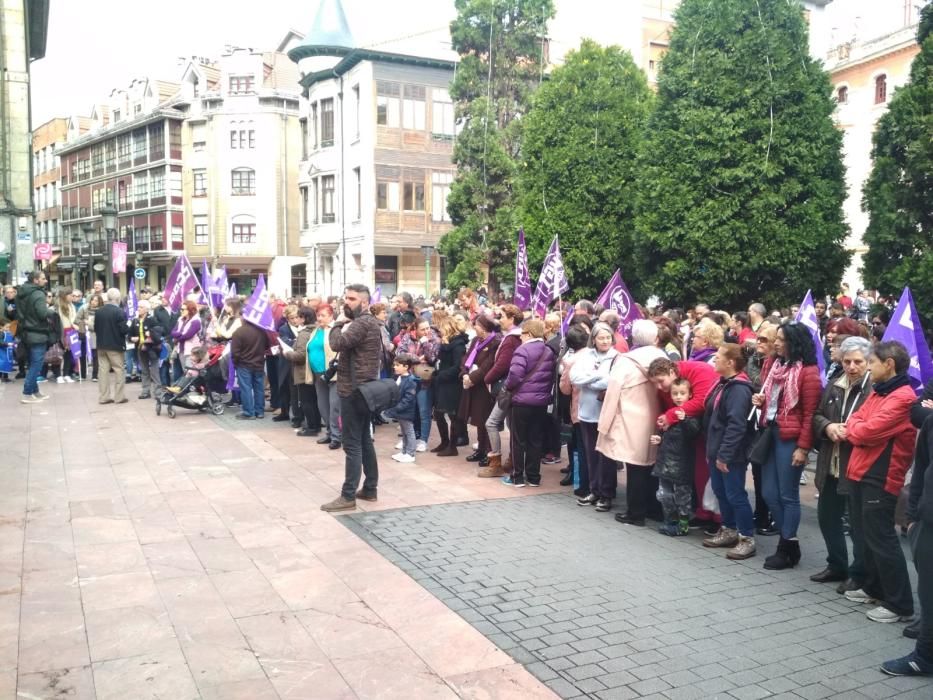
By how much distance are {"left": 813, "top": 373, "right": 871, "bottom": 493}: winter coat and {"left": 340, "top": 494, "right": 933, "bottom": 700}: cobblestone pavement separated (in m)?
0.84

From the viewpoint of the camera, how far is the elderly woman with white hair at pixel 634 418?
25.0 ft

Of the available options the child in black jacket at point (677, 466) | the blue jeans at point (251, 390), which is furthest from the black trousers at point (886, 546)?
the blue jeans at point (251, 390)

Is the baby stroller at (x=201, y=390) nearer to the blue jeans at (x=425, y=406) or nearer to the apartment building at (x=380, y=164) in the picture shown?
the blue jeans at (x=425, y=406)

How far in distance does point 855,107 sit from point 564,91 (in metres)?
25.8

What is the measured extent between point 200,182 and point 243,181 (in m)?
3.67

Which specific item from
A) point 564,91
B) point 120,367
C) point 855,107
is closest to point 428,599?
point 120,367

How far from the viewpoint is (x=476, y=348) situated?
33.3ft

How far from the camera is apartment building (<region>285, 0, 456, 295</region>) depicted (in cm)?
3744

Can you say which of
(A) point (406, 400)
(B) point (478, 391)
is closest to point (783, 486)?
(B) point (478, 391)

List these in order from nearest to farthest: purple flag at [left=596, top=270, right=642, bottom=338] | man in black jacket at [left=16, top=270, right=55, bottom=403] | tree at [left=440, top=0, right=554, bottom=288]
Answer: purple flag at [left=596, top=270, right=642, bottom=338], man in black jacket at [left=16, top=270, right=55, bottom=403], tree at [left=440, top=0, right=554, bottom=288]

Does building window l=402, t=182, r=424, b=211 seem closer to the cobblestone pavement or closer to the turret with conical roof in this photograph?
the turret with conical roof

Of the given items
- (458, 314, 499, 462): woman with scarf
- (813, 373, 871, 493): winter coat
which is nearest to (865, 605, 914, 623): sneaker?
(813, 373, 871, 493): winter coat

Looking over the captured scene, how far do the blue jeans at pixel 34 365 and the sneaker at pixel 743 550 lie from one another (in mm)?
12306

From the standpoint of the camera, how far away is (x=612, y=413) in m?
7.73
